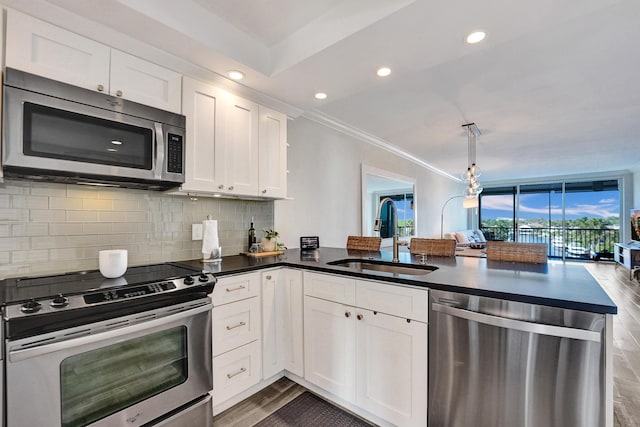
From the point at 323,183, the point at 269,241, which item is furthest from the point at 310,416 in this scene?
the point at 323,183

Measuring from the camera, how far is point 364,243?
296 cm

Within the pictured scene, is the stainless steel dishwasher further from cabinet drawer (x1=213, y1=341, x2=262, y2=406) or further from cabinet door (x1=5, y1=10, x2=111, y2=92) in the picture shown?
cabinet door (x1=5, y1=10, x2=111, y2=92)

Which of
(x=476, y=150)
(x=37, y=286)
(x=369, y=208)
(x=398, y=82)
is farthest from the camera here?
(x=476, y=150)

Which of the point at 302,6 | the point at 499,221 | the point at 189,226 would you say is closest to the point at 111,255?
the point at 189,226

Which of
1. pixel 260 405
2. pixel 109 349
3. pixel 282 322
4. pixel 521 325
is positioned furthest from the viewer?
pixel 282 322

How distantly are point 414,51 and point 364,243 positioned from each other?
1.76 m

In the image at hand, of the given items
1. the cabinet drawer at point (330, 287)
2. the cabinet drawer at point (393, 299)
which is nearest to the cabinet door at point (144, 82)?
the cabinet drawer at point (330, 287)

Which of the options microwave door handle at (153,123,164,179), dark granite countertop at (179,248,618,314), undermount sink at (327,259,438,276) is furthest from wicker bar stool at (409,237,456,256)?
microwave door handle at (153,123,164,179)

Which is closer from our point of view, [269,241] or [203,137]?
[203,137]

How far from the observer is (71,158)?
1.50 metres

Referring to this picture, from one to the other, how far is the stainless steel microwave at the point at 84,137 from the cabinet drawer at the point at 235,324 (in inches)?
36.6

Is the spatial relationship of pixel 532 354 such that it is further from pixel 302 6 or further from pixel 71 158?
pixel 71 158

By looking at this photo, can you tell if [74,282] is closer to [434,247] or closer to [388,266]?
[388,266]

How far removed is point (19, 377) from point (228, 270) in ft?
3.24
